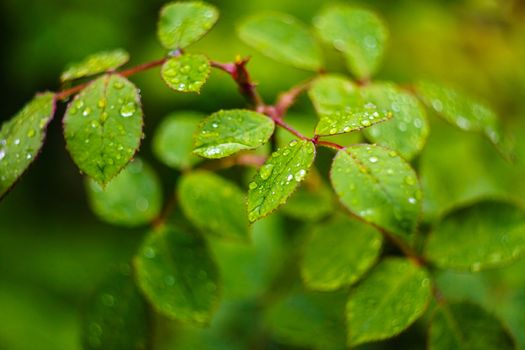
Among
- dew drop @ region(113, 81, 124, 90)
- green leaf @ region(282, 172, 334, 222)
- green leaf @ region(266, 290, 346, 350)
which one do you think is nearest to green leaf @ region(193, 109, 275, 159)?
dew drop @ region(113, 81, 124, 90)

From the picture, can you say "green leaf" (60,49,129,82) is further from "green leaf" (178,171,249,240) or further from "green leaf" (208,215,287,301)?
"green leaf" (208,215,287,301)

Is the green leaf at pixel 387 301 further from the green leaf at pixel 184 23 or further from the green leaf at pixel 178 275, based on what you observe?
the green leaf at pixel 184 23

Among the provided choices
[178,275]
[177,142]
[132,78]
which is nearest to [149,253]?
[178,275]

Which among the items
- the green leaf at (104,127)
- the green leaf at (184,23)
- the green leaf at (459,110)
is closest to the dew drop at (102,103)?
the green leaf at (104,127)

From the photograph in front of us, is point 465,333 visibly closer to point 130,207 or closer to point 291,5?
point 130,207

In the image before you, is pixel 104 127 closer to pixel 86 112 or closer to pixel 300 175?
pixel 86 112
